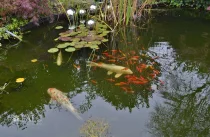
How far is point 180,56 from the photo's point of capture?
3.86 m

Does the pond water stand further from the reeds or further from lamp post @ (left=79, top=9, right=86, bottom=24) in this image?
lamp post @ (left=79, top=9, right=86, bottom=24)

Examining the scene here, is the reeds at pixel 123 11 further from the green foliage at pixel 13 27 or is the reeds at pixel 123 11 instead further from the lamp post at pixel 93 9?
the green foliage at pixel 13 27

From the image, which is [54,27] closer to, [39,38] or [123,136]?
[39,38]

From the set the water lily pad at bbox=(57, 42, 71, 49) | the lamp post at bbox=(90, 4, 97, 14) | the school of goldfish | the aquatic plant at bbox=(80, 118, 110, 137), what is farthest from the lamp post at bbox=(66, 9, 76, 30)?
the aquatic plant at bbox=(80, 118, 110, 137)

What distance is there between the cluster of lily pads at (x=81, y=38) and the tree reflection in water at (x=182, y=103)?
1121mm

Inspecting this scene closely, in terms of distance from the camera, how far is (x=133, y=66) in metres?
3.55

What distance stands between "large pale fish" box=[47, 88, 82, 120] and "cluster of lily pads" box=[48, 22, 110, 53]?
1030 mm

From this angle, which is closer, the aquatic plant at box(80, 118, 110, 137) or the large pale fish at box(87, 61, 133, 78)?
the aquatic plant at box(80, 118, 110, 137)

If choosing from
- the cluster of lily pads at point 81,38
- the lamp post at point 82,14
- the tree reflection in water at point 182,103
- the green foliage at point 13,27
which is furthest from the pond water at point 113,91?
the lamp post at point 82,14

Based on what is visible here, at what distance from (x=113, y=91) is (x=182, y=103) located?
0.79 metres

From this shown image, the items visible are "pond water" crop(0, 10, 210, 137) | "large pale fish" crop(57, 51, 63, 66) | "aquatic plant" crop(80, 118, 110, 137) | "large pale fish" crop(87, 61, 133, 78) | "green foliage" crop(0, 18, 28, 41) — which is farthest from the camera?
"green foliage" crop(0, 18, 28, 41)

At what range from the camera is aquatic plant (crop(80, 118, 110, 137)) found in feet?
7.98

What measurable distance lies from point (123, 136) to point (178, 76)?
1.31 meters

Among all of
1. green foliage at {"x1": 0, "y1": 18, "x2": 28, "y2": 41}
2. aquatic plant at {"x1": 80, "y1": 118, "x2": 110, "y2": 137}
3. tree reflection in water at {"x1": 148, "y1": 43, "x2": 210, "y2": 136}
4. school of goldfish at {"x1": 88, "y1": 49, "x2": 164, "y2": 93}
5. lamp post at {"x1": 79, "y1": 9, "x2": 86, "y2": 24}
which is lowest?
aquatic plant at {"x1": 80, "y1": 118, "x2": 110, "y2": 137}
